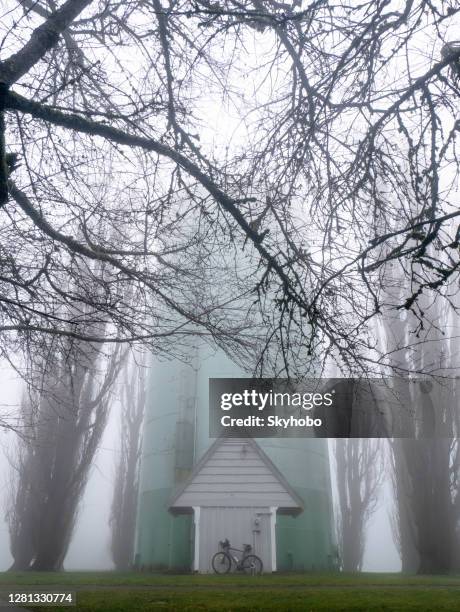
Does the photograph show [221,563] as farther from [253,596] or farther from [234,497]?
[253,596]

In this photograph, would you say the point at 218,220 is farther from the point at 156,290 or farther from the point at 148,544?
the point at 148,544

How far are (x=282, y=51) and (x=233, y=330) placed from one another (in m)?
2.57

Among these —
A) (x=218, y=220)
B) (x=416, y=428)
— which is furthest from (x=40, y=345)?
(x=416, y=428)

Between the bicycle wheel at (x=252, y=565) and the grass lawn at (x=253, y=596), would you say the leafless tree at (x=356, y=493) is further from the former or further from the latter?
the grass lawn at (x=253, y=596)

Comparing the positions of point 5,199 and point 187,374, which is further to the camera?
point 187,374

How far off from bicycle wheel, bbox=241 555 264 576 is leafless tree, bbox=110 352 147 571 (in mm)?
13241

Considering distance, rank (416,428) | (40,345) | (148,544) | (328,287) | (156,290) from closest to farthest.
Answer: (328,287) → (156,290) → (40,345) → (148,544) → (416,428)

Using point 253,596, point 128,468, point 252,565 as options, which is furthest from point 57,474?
point 253,596

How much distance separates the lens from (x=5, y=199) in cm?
418

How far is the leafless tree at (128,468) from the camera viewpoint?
76.0 ft

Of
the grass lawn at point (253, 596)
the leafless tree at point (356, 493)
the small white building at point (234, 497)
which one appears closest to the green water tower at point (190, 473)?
the small white building at point (234, 497)

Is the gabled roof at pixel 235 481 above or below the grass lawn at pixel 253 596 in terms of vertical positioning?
above

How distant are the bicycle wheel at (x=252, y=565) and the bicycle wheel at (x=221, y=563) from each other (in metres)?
0.27

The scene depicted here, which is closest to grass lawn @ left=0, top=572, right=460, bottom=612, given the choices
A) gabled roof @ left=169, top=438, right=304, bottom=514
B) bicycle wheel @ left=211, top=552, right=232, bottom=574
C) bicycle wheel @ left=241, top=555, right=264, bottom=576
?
bicycle wheel @ left=241, top=555, right=264, bottom=576
